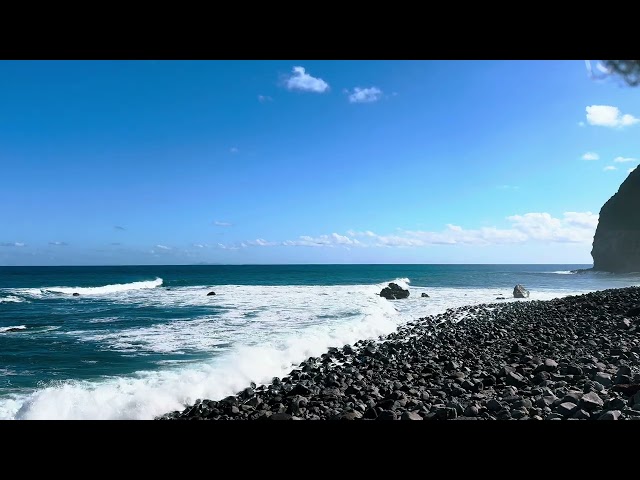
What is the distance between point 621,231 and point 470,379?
7424 centimetres

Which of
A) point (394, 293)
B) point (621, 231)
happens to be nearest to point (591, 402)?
point (394, 293)

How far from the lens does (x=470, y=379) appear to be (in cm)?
679

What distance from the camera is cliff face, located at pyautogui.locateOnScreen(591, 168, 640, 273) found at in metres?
60.3

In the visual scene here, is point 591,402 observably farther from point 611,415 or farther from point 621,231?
point 621,231

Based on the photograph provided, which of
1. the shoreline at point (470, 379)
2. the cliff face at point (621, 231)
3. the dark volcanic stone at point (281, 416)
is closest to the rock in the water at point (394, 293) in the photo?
the shoreline at point (470, 379)

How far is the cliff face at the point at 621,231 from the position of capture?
6031cm

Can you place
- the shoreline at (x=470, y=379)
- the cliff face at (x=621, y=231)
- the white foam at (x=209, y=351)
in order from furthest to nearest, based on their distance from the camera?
the cliff face at (x=621, y=231) < the white foam at (x=209, y=351) < the shoreline at (x=470, y=379)

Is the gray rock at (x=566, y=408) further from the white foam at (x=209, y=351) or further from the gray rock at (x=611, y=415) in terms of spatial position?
the white foam at (x=209, y=351)

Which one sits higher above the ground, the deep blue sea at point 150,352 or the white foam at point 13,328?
the deep blue sea at point 150,352

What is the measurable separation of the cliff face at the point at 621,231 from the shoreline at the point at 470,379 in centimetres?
6146

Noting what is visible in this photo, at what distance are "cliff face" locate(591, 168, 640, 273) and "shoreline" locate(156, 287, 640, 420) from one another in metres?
61.5

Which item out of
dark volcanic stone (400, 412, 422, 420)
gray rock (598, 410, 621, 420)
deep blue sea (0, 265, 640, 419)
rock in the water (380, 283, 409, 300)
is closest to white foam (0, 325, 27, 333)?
deep blue sea (0, 265, 640, 419)
